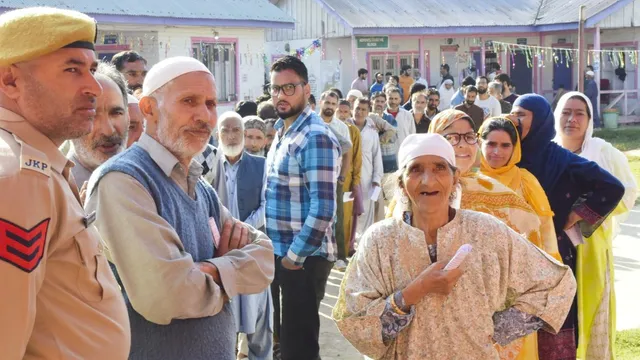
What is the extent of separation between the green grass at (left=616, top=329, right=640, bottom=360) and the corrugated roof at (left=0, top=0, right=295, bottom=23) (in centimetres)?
1048

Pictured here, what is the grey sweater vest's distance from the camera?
2.69 meters

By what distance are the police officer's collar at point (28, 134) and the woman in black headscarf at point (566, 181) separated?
374 cm

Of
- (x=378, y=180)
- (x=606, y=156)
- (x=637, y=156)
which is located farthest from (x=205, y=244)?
(x=637, y=156)

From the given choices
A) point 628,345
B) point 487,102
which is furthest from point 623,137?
point 628,345

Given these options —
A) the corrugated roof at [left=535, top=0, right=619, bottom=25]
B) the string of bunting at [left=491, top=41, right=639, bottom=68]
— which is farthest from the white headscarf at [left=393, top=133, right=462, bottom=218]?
the corrugated roof at [left=535, top=0, right=619, bottom=25]

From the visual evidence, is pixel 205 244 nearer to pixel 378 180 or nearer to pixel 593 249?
pixel 593 249

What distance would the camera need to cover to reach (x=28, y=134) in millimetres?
2033

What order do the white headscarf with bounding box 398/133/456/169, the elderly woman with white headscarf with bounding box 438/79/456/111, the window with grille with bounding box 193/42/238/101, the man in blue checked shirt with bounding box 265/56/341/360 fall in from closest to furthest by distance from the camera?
1. the white headscarf with bounding box 398/133/456/169
2. the man in blue checked shirt with bounding box 265/56/341/360
3. the window with grille with bounding box 193/42/238/101
4. the elderly woman with white headscarf with bounding box 438/79/456/111

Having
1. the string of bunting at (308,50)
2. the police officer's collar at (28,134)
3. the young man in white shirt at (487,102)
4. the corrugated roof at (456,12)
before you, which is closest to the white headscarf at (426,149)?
the police officer's collar at (28,134)

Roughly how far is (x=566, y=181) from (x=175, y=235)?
10.8 feet

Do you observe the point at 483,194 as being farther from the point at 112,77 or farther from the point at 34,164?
the point at 34,164

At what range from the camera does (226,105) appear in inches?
680

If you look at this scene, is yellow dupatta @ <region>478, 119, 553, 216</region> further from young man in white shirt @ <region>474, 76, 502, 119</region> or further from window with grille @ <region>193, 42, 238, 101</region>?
window with grille @ <region>193, 42, 238, 101</region>

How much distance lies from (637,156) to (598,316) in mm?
14262
